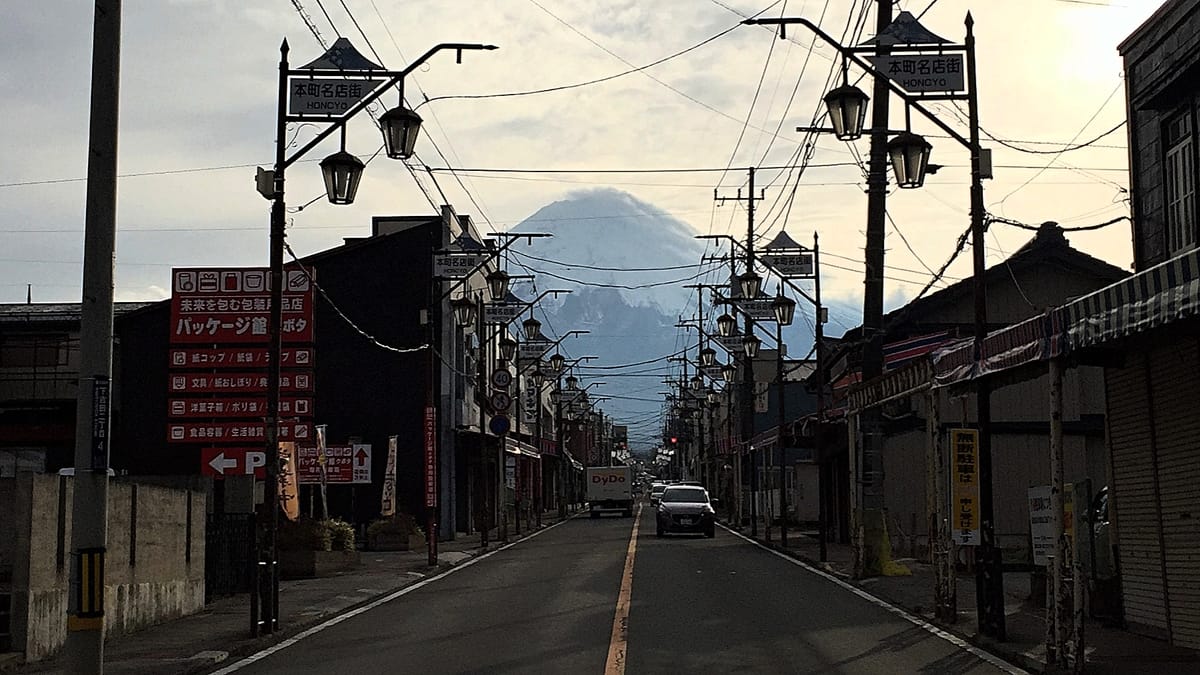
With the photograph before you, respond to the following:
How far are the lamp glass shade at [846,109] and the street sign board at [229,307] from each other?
Result: 46.4 feet

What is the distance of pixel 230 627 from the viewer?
18.2 metres

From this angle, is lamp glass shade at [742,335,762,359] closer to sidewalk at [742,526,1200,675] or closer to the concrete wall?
sidewalk at [742,526,1200,675]

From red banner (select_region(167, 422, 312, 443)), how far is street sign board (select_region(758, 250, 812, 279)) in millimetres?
11693

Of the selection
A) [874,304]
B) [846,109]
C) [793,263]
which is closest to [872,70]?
[846,109]

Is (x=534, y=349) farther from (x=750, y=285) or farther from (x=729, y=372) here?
(x=750, y=285)

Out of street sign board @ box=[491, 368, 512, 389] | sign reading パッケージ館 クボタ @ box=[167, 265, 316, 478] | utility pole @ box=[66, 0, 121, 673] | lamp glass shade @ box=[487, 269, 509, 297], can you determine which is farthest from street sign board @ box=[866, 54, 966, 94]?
street sign board @ box=[491, 368, 512, 389]

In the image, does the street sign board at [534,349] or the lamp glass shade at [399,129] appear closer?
the lamp glass shade at [399,129]

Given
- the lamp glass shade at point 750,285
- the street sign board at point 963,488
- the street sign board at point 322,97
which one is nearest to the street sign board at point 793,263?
the lamp glass shade at point 750,285

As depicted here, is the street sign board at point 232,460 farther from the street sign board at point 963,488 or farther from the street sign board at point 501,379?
the street sign board at point 501,379

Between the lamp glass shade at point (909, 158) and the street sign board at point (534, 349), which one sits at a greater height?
the street sign board at point (534, 349)

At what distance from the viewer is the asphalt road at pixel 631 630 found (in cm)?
1380

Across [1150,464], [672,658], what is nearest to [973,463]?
[1150,464]

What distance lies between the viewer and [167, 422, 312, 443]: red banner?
28.1 meters

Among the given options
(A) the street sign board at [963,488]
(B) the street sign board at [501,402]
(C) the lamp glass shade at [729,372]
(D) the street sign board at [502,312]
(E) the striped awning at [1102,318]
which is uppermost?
(D) the street sign board at [502,312]
